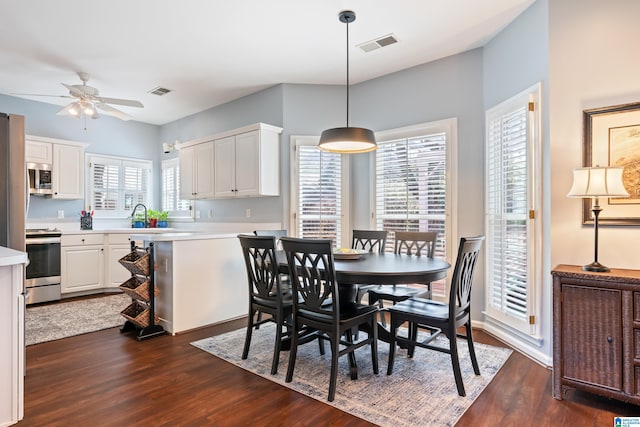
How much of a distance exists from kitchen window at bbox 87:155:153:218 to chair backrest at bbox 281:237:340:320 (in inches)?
189

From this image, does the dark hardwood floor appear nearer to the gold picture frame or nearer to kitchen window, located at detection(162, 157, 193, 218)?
the gold picture frame

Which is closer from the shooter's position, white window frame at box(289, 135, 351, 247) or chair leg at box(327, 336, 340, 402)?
chair leg at box(327, 336, 340, 402)

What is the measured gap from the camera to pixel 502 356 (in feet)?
9.61

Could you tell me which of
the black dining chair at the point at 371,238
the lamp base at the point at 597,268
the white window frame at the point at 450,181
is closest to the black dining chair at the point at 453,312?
the lamp base at the point at 597,268

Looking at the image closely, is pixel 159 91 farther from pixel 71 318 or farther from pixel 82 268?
pixel 71 318

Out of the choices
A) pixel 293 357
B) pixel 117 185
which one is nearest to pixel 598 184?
pixel 293 357

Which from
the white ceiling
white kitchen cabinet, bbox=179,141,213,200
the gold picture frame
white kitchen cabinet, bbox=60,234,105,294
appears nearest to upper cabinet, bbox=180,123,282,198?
white kitchen cabinet, bbox=179,141,213,200

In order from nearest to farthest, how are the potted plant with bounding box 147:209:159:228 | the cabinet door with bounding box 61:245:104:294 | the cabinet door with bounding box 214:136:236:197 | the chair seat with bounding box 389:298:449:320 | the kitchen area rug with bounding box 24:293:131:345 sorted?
1. the chair seat with bounding box 389:298:449:320
2. the kitchen area rug with bounding box 24:293:131:345
3. the cabinet door with bounding box 214:136:236:197
4. the cabinet door with bounding box 61:245:104:294
5. the potted plant with bounding box 147:209:159:228

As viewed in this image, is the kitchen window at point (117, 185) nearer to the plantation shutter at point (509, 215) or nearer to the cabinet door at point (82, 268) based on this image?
the cabinet door at point (82, 268)

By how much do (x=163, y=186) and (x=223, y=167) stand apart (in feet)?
7.64

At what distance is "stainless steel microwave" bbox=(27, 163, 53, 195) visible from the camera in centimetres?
494

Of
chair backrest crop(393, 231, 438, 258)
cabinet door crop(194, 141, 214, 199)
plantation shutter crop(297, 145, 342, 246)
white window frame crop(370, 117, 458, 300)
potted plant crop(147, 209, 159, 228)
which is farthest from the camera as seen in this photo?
potted plant crop(147, 209, 159, 228)

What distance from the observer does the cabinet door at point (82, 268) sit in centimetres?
488

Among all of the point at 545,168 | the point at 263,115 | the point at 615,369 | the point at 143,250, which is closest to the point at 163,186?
the point at 263,115
